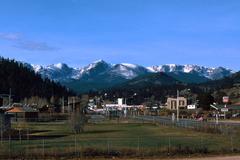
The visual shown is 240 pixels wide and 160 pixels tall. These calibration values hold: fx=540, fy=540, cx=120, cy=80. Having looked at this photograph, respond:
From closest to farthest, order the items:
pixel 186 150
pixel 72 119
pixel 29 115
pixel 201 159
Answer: pixel 201 159 < pixel 186 150 < pixel 72 119 < pixel 29 115

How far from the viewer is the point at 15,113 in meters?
147

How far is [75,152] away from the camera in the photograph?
4378 cm

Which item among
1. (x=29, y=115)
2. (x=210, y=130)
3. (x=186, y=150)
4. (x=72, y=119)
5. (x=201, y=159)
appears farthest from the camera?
(x=29, y=115)

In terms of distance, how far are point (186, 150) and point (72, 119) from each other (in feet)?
138

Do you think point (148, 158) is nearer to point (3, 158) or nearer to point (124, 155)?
point (124, 155)

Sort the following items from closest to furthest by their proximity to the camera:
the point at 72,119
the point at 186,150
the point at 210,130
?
the point at 186,150, the point at 210,130, the point at 72,119

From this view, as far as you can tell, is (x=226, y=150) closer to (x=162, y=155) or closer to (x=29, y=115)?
(x=162, y=155)

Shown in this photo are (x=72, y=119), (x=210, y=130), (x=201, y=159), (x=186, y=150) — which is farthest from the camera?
(x=72, y=119)

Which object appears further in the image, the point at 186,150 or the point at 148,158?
the point at 186,150

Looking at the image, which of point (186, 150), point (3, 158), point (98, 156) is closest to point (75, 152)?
point (98, 156)

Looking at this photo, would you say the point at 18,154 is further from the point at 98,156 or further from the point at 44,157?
the point at 98,156

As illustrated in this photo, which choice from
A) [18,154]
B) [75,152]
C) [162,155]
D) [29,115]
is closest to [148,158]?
[162,155]

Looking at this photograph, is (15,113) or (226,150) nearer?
(226,150)

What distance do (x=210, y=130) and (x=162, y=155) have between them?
35.1 meters
